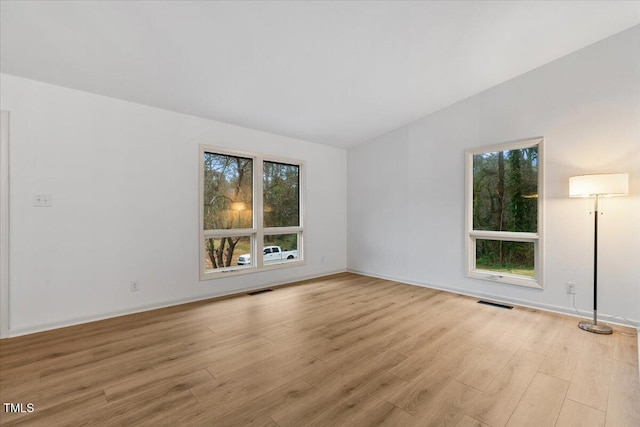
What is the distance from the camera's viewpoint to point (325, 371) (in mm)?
2150

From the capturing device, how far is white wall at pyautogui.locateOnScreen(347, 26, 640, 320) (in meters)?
3.06

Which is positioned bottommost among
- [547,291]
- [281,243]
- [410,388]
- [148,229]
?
[410,388]

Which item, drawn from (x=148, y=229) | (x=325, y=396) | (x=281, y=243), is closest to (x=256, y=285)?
(x=281, y=243)

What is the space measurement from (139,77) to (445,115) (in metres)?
4.15

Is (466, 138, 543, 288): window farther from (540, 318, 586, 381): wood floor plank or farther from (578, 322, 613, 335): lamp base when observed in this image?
(540, 318, 586, 381): wood floor plank

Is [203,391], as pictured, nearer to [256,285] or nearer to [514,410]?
[514,410]

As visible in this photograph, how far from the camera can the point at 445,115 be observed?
4461 millimetres

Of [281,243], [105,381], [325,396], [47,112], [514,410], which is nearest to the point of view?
[514,410]

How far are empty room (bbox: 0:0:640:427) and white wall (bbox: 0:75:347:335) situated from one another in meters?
Answer: 0.02

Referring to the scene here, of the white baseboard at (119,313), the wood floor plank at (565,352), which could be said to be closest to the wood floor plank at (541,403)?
the wood floor plank at (565,352)

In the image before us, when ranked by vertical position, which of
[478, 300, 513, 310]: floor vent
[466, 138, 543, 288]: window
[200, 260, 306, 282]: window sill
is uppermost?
[466, 138, 543, 288]: window

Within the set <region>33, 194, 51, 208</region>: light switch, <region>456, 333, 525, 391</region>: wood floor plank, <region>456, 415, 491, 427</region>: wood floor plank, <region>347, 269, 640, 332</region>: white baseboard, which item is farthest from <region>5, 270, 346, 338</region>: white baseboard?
<region>456, 415, 491, 427</region>: wood floor plank

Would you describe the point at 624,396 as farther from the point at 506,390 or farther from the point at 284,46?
the point at 284,46

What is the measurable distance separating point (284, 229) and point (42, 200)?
10.0ft
